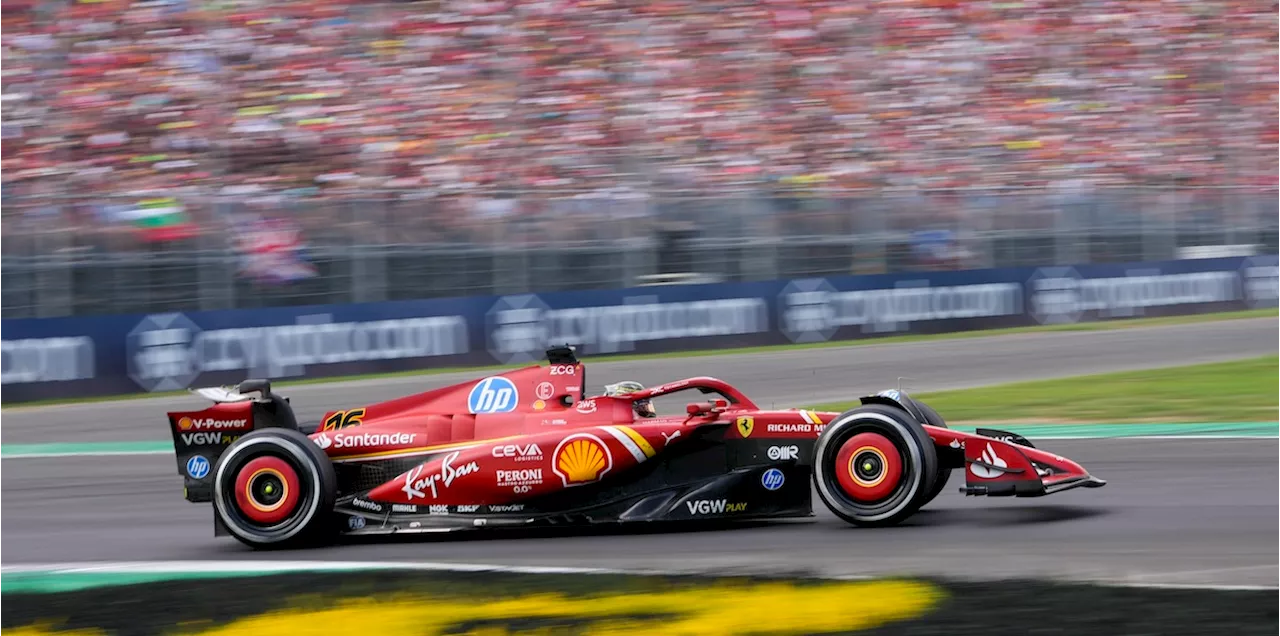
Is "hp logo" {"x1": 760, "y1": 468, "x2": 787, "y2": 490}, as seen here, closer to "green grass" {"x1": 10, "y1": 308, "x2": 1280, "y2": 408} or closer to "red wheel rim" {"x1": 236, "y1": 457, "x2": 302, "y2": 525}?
"red wheel rim" {"x1": 236, "y1": 457, "x2": 302, "y2": 525}

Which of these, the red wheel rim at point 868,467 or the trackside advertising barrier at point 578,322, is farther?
the trackside advertising barrier at point 578,322

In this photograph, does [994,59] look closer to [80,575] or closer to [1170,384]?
[1170,384]

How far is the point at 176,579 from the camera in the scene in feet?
21.8

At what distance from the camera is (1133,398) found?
13.1m

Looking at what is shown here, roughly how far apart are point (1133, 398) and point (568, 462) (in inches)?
300

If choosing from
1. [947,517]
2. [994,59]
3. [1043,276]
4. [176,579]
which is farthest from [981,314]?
[176,579]

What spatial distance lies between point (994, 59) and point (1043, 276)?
4.90 metres

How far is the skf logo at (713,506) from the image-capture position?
7.12m

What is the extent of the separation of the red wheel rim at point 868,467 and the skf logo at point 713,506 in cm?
51

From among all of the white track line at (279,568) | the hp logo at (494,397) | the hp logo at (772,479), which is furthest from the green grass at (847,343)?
the hp logo at (772,479)

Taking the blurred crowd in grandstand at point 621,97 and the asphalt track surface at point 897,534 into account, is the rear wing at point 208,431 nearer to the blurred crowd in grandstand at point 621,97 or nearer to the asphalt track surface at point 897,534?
the asphalt track surface at point 897,534

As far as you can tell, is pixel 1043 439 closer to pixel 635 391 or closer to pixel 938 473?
pixel 938 473

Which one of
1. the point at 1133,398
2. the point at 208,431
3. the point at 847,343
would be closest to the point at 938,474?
the point at 208,431

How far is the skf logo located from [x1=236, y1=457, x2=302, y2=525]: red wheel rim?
6.61ft
